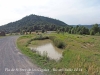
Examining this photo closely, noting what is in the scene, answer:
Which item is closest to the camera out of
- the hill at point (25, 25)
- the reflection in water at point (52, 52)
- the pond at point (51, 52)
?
the reflection in water at point (52, 52)

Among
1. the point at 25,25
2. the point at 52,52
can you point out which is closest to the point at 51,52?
the point at 52,52

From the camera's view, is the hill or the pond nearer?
the pond

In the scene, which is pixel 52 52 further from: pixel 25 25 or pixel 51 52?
pixel 25 25

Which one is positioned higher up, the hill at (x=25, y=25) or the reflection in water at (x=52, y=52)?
the hill at (x=25, y=25)

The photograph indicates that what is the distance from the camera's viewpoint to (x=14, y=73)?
10688 mm

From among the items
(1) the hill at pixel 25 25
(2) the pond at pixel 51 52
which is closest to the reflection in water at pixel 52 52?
(2) the pond at pixel 51 52

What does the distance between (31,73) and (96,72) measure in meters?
5.05

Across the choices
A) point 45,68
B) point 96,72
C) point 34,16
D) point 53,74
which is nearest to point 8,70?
point 45,68

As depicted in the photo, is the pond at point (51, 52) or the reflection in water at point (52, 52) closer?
the reflection in water at point (52, 52)

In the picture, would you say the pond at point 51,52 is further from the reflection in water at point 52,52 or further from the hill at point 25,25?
the hill at point 25,25

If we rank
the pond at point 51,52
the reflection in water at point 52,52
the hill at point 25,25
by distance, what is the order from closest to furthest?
the reflection in water at point 52,52
the pond at point 51,52
the hill at point 25,25

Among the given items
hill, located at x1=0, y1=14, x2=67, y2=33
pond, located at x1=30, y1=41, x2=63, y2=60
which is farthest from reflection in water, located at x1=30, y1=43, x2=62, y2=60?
hill, located at x1=0, y1=14, x2=67, y2=33

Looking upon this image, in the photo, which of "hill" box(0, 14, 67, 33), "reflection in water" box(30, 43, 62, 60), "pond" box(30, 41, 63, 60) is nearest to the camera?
"reflection in water" box(30, 43, 62, 60)

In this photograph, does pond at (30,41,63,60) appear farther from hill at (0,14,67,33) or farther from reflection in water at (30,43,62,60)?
hill at (0,14,67,33)
